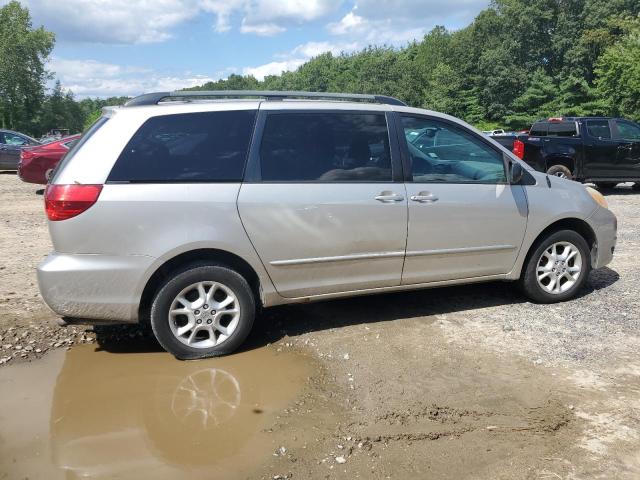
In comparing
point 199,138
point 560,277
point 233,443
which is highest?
point 199,138

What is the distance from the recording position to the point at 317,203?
4359 millimetres

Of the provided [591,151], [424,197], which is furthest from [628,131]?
[424,197]

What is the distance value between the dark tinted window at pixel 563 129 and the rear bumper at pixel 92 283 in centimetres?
1110

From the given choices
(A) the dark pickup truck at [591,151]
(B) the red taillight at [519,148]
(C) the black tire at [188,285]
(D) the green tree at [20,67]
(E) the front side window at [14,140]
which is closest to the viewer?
(C) the black tire at [188,285]

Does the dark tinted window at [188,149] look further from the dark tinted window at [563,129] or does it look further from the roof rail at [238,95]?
the dark tinted window at [563,129]

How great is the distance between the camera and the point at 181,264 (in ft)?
13.8

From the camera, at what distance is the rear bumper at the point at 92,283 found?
3973 millimetres

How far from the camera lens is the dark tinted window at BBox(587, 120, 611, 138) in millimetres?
12462

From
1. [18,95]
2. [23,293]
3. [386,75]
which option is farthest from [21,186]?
[386,75]

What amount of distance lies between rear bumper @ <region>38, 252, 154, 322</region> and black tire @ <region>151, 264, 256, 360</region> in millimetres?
193

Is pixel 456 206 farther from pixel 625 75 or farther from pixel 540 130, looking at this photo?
pixel 625 75

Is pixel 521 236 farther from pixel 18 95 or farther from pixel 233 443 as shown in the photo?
pixel 18 95

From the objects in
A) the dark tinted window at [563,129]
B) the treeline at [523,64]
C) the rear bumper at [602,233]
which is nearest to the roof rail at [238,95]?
the rear bumper at [602,233]

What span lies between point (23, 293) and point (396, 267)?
3.73 m
